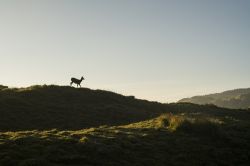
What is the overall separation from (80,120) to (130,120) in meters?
5.89

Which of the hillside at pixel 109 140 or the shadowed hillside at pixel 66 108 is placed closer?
the hillside at pixel 109 140

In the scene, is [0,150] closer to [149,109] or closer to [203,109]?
[149,109]

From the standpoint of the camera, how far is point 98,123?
34219 mm

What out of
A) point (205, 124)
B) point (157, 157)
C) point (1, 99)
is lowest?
point (157, 157)

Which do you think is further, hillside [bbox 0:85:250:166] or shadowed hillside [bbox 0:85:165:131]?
shadowed hillside [bbox 0:85:165:131]

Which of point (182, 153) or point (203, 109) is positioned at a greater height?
point (203, 109)

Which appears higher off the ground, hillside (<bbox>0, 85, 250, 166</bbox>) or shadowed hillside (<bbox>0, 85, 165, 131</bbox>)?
shadowed hillside (<bbox>0, 85, 165, 131</bbox>)

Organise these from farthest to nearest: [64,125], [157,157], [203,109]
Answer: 1. [203,109]
2. [64,125]
3. [157,157]

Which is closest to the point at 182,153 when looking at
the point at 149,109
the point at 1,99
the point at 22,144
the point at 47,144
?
the point at 47,144

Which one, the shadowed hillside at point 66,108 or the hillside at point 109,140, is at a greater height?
the shadowed hillside at point 66,108

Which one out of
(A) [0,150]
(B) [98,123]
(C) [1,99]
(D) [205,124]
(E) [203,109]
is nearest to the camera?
(A) [0,150]

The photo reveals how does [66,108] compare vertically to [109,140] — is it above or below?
above

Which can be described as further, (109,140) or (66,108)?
(66,108)

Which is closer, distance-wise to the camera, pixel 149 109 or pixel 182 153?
pixel 182 153
